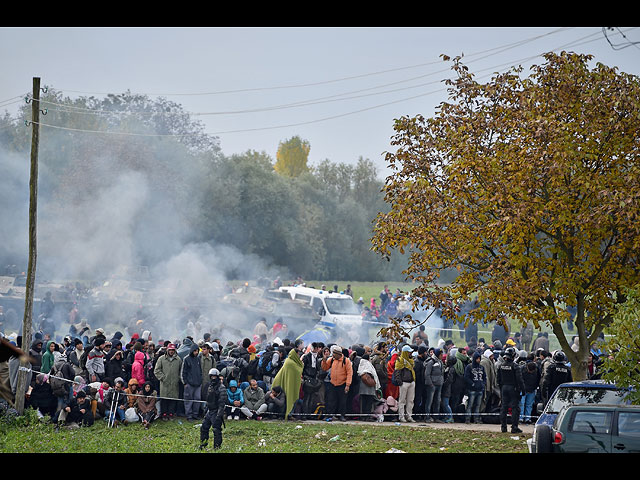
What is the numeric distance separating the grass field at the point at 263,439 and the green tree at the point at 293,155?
5811 centimetres

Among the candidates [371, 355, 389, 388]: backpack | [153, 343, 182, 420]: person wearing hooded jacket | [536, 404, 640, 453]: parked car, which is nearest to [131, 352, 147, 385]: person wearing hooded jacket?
[153, 343, 182, 420]: person wearing hooded jacket

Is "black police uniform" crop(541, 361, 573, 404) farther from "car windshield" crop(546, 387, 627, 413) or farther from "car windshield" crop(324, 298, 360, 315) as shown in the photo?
"car windshield" crop(324, 298, 360, 315)

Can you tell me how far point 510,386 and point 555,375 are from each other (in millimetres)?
1025

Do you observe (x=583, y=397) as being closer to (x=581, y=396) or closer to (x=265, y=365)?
(x=581, y=396)

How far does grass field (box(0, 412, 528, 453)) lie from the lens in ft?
46.5

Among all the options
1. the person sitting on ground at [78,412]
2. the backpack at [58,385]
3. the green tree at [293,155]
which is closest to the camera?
the person sitting on ground at [78,412]

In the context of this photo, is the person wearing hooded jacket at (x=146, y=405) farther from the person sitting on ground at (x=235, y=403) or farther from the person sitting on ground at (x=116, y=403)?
the person sitting on ground at (x=235, y=403)

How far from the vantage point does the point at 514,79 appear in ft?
49.7

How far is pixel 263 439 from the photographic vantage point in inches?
582

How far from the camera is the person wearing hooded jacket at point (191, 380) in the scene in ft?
53.3

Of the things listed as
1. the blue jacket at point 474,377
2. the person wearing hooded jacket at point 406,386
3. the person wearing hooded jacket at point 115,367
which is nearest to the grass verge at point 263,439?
the person wearing hooded jacket at point 406,386

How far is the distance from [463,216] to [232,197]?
3686 centimetres

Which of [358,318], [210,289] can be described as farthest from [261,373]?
[210,289]
